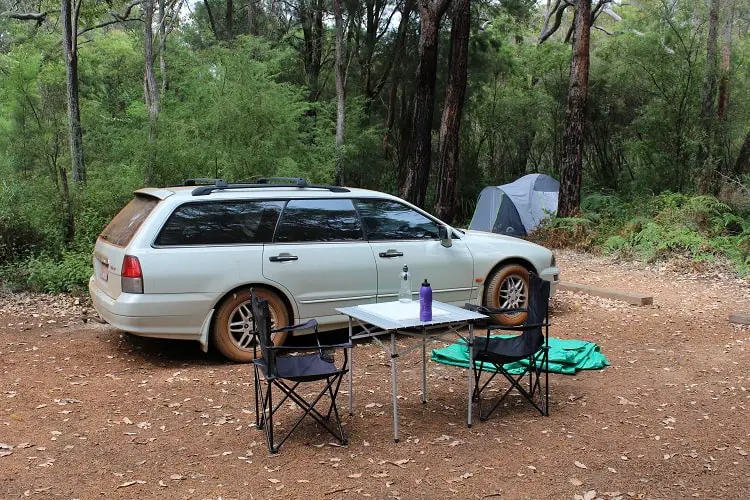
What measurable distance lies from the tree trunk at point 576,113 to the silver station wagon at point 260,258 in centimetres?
825

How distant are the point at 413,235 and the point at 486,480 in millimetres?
3404

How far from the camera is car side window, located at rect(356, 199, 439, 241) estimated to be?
6.69m

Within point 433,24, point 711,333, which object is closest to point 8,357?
point 711,333

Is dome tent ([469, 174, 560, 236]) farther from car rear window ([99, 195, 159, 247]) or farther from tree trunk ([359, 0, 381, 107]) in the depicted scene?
car rear window ([99, 195, 159, 247])

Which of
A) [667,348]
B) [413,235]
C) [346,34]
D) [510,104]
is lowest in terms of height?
[667,348]

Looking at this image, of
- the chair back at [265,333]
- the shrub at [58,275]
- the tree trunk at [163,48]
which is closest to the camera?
the chair back at [265,333]

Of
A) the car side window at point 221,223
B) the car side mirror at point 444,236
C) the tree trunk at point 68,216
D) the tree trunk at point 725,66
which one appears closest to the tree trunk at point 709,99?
the tree trunk at point 725,66

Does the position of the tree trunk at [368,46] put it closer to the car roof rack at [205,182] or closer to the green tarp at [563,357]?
the car roof rack at [205,182]

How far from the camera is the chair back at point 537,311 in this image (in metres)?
5.00

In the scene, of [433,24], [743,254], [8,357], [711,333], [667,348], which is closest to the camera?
[8,357]

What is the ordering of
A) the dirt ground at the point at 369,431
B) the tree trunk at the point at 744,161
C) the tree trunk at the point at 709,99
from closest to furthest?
the dirt ground at the point at 369,431 < the tree trunk at the point at 744,161 < the tree trunk at the point at 709,99

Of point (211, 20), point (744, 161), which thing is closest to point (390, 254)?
point (744, 161)

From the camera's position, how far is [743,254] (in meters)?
11.1

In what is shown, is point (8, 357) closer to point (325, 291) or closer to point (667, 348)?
point (325, 291)
